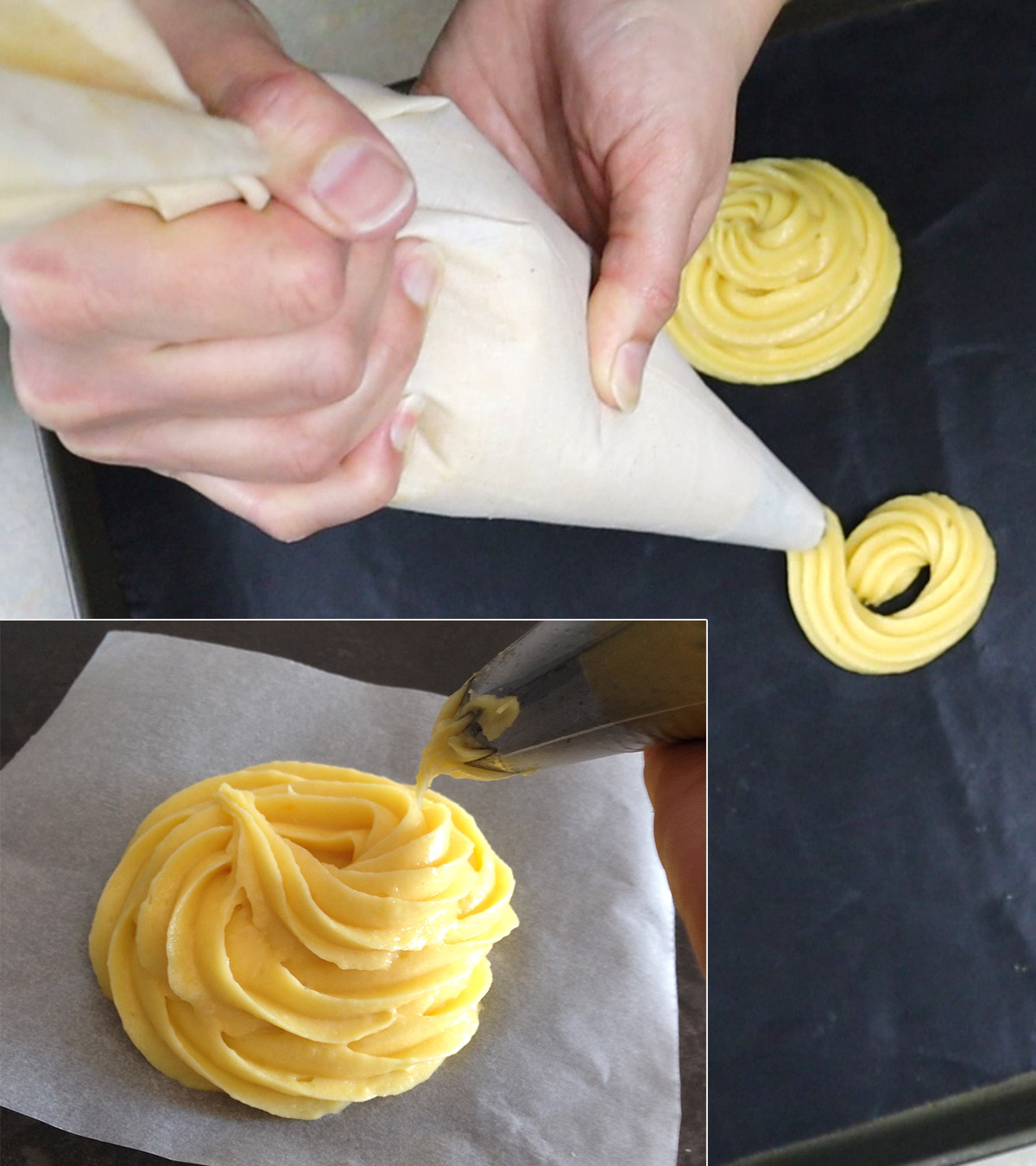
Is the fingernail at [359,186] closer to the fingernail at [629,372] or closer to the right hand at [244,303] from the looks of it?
the right hand at [244,303]

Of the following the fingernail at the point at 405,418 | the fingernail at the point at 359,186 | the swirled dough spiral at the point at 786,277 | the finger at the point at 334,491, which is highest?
the fingernail at the point at 359,186

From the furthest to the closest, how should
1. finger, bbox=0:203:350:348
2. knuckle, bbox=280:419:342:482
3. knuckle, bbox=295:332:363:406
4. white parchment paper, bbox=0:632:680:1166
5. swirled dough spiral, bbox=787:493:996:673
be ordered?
swirled dough spiral, bbox=787:493:996:673 < white parchment paper, bbox=0:632:680:1166 < knuckle, bbox=280:419:342:482 < knuckle, bbox=295:332:363:406 < finger, bbox=0:203:350:348

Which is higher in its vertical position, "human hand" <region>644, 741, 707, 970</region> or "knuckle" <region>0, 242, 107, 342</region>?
"knuckle" <region>0, 242, 107, 342</region>

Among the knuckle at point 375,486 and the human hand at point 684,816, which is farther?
the human hand at point 684,816

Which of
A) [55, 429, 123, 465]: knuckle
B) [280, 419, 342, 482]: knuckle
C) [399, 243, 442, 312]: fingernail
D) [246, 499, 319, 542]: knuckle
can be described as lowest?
[246, 499, 319, 542]: knuckle

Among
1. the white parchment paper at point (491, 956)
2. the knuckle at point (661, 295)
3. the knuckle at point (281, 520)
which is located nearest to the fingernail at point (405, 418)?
the knuckle at point (281, 520)

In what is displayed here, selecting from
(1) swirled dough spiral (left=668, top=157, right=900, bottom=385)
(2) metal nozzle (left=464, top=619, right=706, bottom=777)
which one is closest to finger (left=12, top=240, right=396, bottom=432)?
(2) metal nozzle (left=464, top=619, right=706, bottom=777)

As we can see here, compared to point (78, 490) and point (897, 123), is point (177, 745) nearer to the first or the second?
point (78, 490)

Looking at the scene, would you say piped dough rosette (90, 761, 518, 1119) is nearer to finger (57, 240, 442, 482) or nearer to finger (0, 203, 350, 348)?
finger (57, 240, 442, 482)
